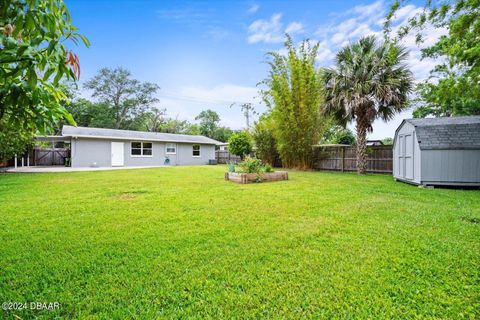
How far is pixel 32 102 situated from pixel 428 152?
8660 millimetres

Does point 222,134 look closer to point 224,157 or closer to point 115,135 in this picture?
point 224,157

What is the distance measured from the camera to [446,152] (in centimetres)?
664

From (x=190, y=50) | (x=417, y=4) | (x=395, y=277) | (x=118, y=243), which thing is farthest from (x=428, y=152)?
(x=190, y=50)

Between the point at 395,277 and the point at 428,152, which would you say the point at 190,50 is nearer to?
the point at 428,152

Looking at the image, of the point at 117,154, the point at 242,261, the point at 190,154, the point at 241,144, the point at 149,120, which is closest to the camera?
the point at 242,261

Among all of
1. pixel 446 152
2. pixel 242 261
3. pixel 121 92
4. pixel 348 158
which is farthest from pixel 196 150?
pixel 242 261

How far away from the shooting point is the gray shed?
650cm

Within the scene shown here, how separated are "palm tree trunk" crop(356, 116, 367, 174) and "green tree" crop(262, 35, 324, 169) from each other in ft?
5.93

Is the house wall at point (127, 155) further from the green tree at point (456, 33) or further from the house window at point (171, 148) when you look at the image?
the green tree at point (456, 33)

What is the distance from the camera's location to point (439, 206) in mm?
4430

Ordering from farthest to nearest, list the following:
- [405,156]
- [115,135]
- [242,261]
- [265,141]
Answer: [115,135] < [265,141] < [405,156] < [242,261]

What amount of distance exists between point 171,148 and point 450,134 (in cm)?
1674

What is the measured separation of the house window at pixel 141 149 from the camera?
1669 centimetres

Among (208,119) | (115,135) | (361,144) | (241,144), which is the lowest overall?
(361,144)
